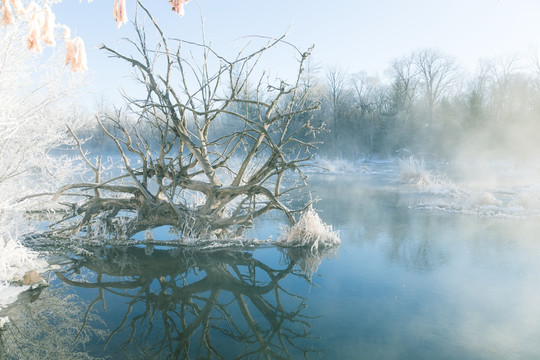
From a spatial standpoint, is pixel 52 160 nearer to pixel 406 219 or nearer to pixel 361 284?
pixel 361 284

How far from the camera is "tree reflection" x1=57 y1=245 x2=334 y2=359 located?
330 centimetres

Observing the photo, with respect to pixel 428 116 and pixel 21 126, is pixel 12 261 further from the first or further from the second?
pixel 428 116

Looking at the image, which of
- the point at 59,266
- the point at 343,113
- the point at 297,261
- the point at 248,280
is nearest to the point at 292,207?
the point at 297,261

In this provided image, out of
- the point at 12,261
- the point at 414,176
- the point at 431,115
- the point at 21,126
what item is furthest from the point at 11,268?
the point at 431,115

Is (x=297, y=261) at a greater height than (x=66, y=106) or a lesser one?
lesser

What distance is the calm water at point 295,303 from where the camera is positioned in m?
3.29

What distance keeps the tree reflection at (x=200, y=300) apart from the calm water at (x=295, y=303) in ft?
0.05

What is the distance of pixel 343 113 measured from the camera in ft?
110

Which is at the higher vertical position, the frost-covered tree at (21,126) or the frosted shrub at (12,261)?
the frost-covered tree at (21,126)

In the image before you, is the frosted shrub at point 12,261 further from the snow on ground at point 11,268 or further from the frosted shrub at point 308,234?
the frosted shrub at point 308,234

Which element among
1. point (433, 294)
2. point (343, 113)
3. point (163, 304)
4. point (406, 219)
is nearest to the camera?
point (163, 304)

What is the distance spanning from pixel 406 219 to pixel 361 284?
4.55 m

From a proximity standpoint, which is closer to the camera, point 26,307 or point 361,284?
point 26,307

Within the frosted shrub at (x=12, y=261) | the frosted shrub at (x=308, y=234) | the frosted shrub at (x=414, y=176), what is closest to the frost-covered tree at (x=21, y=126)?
the frosted shrub at (x=12, y=261)
